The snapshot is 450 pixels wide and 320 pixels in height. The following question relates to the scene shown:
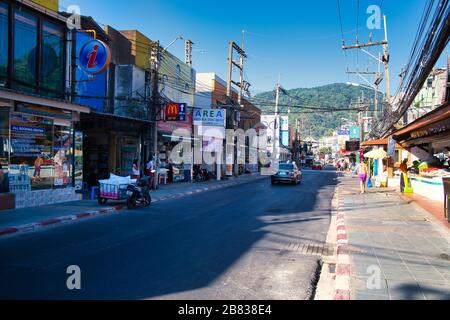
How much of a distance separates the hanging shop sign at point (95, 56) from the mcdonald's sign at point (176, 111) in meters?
7.09

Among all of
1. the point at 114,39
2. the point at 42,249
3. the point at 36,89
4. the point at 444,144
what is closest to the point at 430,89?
the point at 444,144

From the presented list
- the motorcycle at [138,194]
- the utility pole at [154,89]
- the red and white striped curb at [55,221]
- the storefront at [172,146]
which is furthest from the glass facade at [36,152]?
the storefront at [172,146]

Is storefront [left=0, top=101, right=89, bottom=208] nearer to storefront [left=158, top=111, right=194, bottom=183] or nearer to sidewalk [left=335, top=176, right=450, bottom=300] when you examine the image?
storefront [left=158, top=111, right=194, bottom=183]

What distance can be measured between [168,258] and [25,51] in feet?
38.7

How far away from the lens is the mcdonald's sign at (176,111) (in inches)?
897

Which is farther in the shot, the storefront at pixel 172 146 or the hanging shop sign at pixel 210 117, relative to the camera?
the hanging shop sign at pixel 210 117

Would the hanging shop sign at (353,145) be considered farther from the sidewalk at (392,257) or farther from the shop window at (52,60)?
the shop window at (52,60)

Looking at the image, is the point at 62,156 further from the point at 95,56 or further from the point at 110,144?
the point at 110,144

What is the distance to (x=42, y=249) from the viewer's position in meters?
8.17

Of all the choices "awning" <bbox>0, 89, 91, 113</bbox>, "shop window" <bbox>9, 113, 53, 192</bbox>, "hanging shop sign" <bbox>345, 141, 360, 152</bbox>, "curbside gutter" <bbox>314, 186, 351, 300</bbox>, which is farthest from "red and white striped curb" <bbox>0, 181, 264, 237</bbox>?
"hanging shop sign" <bbox>345, 141, 360, 152</bbox>

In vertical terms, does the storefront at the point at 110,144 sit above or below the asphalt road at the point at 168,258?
above

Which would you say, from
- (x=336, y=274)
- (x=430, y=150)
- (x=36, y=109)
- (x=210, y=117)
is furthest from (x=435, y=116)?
(x=210, y=117)

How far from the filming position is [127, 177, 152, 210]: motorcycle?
15.0 m
